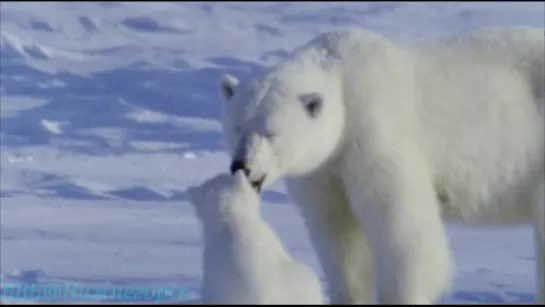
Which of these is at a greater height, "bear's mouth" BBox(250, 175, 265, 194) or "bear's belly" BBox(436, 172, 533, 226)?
"bear's mouth" BBox(250, 175, 265, 194)

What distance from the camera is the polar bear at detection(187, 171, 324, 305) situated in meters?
4.62

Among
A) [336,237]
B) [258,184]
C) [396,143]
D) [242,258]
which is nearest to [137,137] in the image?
[336,237]

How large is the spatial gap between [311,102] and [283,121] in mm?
144

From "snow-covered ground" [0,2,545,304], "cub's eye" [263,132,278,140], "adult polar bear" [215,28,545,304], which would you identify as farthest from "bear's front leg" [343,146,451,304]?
"snow-covered ground" [0,2,545,304]

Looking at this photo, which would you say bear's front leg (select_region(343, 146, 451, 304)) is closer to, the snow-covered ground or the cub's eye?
the cub's eye

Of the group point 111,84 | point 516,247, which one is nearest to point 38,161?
point 111,84

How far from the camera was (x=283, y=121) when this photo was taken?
5215 millimetres

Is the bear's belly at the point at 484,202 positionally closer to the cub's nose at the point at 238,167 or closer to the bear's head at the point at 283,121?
the bear's head at the point at 283,121

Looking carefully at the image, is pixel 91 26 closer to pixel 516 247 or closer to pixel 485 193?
pixel 516 247

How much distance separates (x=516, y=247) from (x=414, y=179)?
14.0 feet

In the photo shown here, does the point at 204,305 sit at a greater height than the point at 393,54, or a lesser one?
lesser

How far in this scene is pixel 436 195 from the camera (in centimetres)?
563

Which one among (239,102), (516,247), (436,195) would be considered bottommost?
(516,247)

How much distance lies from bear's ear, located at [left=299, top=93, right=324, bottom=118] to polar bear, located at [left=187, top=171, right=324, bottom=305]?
0.44 metres
